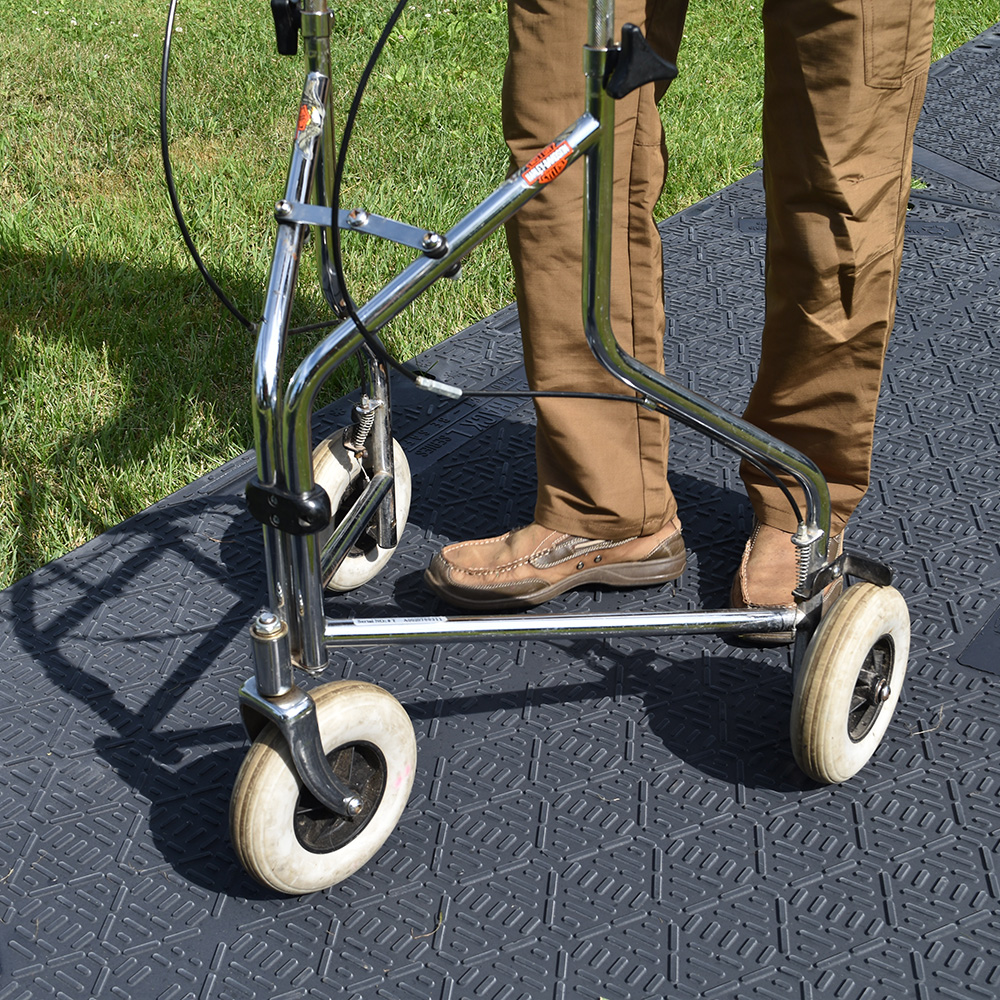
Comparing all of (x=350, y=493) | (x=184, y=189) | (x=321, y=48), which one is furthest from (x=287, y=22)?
(x=184, y=189)

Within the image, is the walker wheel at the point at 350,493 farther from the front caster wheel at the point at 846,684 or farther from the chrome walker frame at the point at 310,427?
the front caster wheel at the point at 846,684

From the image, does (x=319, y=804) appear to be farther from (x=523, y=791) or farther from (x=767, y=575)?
(x=767, y=575)

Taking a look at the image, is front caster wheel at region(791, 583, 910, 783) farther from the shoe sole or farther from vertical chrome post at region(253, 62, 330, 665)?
vertical chrome post at region(253, 62, 330, 665)

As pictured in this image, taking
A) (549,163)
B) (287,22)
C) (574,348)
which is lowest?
(574,348)

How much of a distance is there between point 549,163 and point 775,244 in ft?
2.01

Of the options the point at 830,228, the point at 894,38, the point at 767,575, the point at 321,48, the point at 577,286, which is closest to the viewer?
the point at 321,48

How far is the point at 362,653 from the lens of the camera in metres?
1.86

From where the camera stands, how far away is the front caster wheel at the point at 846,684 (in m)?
1.48

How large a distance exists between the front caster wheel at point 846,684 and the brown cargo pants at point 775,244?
0.36 meters

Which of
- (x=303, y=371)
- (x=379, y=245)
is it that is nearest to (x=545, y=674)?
(x=303, y=371)

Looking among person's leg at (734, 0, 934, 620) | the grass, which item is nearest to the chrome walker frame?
person's leg at (734, 0, 934, 620)

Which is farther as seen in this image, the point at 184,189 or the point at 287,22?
the point at 184,189

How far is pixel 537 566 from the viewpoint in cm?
190

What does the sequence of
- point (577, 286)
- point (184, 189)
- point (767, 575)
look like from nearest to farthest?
1. point (577, 286)
2. point (767, 575)
3. point (184, 189)
